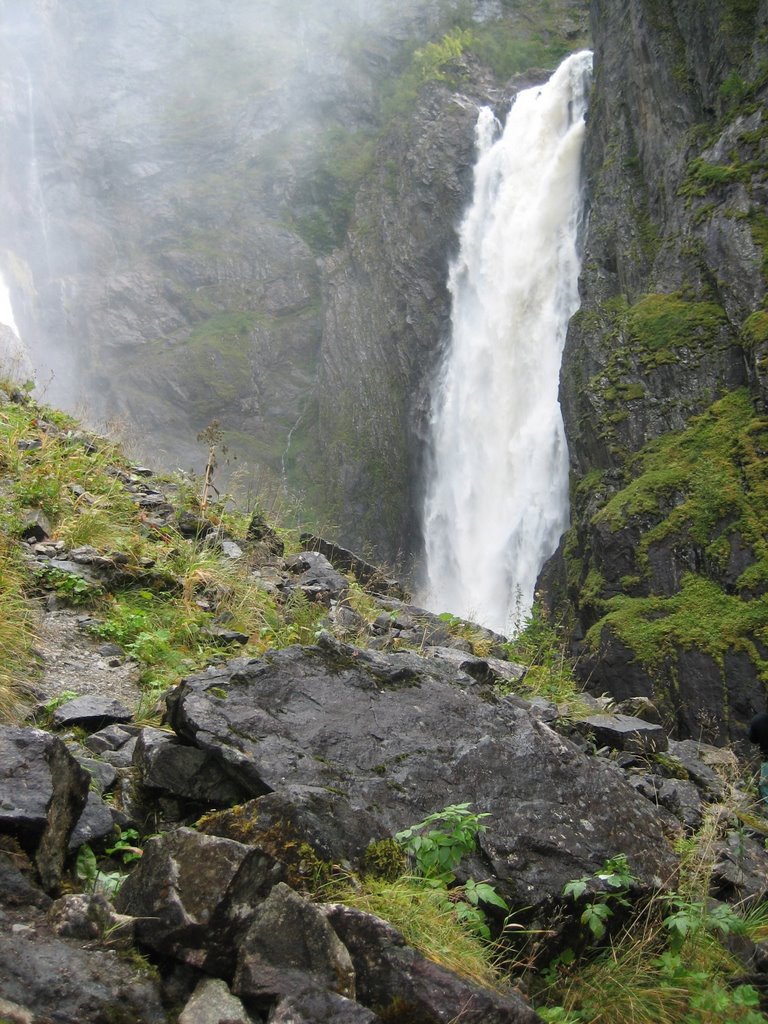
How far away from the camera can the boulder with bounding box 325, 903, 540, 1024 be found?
7.49 feet

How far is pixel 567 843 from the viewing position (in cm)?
325

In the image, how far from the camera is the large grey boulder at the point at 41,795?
2.54m

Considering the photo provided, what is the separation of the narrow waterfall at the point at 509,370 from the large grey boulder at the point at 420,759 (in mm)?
14257

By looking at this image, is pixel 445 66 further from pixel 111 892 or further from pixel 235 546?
pixel 111 892

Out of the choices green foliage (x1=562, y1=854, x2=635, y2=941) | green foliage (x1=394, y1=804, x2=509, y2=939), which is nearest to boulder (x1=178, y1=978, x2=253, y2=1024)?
green foliage (x1=394, y1=804, x2=509, y2=939)

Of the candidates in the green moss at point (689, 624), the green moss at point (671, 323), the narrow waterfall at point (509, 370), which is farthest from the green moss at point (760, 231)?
the narrow waterfall at point (509, 370)

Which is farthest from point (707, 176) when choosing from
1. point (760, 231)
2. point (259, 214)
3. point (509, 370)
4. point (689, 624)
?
point (259, 214)

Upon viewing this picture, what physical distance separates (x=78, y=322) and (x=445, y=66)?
725 inches

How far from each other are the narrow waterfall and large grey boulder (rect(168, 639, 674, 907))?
14257 mm

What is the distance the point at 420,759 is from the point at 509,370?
20.4m

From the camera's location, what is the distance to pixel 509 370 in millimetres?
23062

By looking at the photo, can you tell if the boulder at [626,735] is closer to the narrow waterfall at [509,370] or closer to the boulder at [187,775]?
the boulder at [187,775]

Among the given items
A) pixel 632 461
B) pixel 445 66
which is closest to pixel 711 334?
pixel 632 461

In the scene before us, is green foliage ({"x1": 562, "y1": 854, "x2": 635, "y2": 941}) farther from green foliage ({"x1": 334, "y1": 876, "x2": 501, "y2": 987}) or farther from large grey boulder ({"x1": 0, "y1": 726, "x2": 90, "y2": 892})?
large grey boulder ({"x1": 0, "y1": 726, "x2": 90, "y2": 892})
